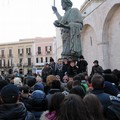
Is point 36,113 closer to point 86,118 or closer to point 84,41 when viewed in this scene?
point 86,118

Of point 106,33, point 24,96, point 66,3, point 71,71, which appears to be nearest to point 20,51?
point 106,33

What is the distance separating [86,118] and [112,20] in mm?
19919

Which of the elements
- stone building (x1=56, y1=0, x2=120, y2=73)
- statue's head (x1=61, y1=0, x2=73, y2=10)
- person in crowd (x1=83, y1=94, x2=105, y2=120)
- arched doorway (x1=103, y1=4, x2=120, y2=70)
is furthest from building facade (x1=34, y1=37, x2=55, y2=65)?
person in crowd (x1=83, y1=94, x2=105, y2=120)

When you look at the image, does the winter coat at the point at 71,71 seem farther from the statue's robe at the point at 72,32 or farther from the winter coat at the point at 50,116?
the winter coat at the point at 50,116

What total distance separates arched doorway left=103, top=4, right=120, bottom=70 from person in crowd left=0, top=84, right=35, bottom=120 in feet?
59.9

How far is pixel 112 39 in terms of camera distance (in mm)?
22000

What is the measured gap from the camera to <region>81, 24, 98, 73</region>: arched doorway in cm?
2566

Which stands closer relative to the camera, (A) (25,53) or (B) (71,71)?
(B) (71,71)

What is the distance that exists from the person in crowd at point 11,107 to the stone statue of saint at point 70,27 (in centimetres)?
586

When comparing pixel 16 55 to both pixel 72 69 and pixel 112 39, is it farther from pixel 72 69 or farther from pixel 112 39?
pixel 72 69

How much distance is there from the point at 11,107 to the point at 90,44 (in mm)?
23642

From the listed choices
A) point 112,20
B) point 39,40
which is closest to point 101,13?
point 112,20

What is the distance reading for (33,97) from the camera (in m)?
4.30

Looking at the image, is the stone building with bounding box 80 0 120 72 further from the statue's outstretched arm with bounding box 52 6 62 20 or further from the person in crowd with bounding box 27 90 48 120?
the person in crowd with bounding box 27 90 48 120
